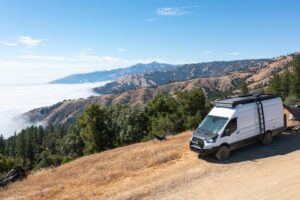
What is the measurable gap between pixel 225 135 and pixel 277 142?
4556mm

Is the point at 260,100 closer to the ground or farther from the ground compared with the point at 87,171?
farther from the ground

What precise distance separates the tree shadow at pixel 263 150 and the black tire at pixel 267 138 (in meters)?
0.25

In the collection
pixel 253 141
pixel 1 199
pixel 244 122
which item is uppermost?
pixel 244 122

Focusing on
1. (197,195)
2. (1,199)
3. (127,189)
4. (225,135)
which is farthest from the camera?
(225,135)

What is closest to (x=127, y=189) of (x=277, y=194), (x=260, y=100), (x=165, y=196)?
(x=165, y=196)

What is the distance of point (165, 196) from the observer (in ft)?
46.0

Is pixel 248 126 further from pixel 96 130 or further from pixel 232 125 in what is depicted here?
pixel 96 130

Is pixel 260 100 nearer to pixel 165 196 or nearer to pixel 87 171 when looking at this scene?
pixel 165 196

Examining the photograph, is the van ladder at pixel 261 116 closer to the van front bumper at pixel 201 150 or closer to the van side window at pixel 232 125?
the van side window at pixel 232 125

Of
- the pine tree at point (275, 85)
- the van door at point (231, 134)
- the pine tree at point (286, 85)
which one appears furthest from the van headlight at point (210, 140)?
the pine tree at point (286, 85)

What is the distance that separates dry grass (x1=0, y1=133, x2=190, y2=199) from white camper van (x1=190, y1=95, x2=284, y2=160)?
96.9 inches

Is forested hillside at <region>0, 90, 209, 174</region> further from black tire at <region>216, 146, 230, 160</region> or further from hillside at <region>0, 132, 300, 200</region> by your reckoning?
black tire at <region>216, 146, 230, 160</region>

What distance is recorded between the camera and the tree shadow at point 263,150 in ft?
58.9

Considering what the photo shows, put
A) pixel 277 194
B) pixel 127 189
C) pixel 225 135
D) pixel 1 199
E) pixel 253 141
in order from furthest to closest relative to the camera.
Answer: pixel 253 141 < pixel 225 135 < pixel 1 199 < pixel 127 189 < pixel 277 194
